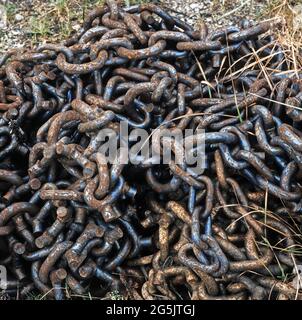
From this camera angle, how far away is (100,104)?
90.3 inches

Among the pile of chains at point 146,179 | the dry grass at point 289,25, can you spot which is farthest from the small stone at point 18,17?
the dry grass at point 289,25

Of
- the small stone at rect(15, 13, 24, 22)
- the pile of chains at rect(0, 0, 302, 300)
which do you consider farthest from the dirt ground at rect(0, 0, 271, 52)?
the pile of chains at rect(0, 0, 302, 300)

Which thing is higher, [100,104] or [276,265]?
[100,104]

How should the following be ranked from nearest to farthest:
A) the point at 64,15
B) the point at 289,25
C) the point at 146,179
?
the point at 146,179
the point at 289,25
the point at 64,15

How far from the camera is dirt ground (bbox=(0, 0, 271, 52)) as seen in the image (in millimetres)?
3303

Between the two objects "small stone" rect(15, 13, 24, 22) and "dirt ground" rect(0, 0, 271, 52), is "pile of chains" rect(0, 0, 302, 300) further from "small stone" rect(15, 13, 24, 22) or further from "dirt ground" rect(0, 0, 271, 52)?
"small stone" rect(15, 13, 24, 22)

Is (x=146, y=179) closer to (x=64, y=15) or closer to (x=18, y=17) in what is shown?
(x=64, y=15)

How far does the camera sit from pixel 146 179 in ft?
7.39

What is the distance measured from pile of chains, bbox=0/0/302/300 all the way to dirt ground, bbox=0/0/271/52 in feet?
2.68

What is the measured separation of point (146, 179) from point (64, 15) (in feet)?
5.47

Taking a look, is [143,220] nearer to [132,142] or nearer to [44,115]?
[132,142]

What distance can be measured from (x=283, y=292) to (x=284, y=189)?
425 millimetres

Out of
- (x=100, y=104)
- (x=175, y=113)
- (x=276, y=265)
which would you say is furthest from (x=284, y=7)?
(x=276, y=265)

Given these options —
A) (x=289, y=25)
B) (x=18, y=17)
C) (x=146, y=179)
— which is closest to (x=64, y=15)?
(x=18, y=17)
